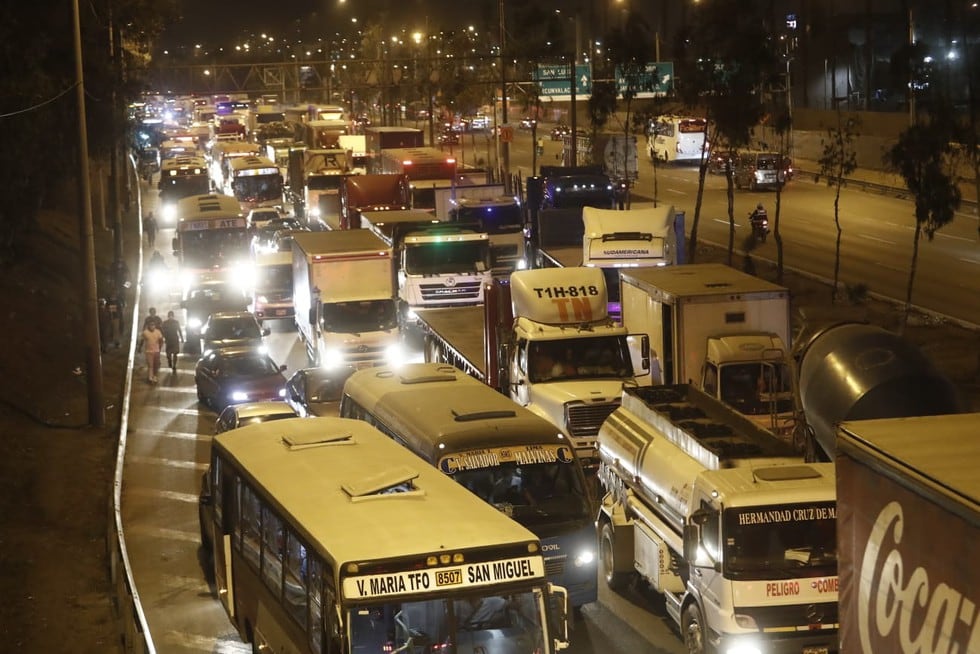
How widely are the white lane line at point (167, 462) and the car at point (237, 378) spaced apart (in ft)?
10.2

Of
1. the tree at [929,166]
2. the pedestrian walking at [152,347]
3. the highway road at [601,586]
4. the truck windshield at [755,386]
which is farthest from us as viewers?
the pedestrian walking at [152,347]

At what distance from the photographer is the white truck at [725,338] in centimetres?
2039

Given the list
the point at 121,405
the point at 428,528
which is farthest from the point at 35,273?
the point at 428,528

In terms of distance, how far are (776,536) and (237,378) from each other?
1730 centimetres

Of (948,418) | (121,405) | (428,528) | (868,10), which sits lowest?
(121,405)

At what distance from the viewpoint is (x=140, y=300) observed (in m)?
42.5

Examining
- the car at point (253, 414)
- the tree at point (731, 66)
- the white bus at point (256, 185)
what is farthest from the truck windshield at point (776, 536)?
the white bus at point (256, 185)

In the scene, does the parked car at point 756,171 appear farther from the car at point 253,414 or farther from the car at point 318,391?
the car at point 253,414

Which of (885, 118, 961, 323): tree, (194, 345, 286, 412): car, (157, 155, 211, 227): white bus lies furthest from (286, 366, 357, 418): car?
(157, 155, 211, 227): white bus

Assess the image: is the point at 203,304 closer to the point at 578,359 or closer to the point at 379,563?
the point at 578,359

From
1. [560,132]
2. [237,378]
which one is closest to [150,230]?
[237,378]

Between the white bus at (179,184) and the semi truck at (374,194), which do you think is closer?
the semi truck at (374,194)

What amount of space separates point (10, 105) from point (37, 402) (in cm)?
931

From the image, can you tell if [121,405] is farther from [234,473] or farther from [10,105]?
[234,473]
